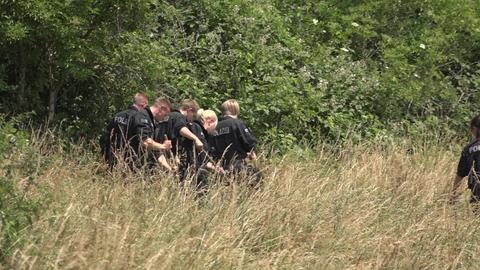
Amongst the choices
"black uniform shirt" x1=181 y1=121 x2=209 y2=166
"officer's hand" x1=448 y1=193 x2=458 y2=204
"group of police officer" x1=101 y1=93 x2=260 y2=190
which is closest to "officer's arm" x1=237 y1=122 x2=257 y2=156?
"group of police officer" x1=101 y1=93 x2=260 y2=190

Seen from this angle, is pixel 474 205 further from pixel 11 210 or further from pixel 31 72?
pixel 31 72

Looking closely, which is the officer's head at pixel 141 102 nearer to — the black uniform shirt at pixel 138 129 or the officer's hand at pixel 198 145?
the black uniform shirt at pixel 138 129

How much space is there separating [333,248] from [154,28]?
6.31 meters

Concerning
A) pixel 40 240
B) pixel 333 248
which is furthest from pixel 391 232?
pixel 40 240

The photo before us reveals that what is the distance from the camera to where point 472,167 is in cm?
942

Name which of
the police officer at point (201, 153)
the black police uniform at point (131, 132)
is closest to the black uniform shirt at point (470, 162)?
the police officer at point (201, 153)

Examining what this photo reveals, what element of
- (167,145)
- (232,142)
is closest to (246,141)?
(232,142)

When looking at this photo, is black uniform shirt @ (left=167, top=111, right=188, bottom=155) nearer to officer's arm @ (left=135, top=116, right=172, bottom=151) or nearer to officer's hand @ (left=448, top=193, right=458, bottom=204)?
officer's arm @ (left=135, top=116, right=172, bottom=151)

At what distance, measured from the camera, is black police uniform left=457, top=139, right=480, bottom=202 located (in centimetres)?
938

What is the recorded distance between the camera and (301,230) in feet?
25.4

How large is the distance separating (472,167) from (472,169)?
0.05m

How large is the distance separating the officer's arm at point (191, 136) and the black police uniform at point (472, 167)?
302cm

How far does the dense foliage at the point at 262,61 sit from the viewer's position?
11.1 m

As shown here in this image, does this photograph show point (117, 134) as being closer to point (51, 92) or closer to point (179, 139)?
point (179, 139)
